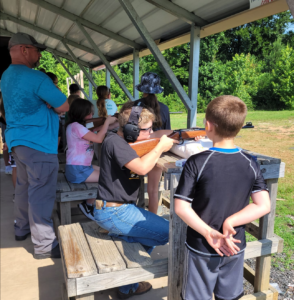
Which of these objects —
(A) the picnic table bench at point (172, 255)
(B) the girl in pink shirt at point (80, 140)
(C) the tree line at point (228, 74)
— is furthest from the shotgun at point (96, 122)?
(C) the tree line at point (228, 74)

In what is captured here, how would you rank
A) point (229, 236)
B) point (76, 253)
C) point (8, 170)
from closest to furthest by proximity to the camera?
point (229, 236)
point (76, 253)
point (8, 170)

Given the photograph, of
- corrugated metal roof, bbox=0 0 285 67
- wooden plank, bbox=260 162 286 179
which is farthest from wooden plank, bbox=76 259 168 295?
corrugated metal roof, bbox=0 0 285 67

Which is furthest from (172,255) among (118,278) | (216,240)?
(216,240)

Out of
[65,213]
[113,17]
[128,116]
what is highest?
[113,17]

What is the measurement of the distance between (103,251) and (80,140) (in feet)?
5.06

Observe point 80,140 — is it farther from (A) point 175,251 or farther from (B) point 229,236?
(B) point 229,236

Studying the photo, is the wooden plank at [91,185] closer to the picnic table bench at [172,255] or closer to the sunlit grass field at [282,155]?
the picnic table bench at [172,255]

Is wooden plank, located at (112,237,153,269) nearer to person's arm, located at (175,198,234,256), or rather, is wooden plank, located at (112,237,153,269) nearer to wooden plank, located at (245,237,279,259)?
person's arm, located at (175,198,234,256)

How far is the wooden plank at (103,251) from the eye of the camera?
180 cm

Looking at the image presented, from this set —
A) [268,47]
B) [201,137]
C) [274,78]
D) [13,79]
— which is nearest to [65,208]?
[13,79]

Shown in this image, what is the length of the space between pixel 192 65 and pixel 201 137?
7.57 feet

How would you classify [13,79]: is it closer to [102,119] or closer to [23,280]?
[102,119]

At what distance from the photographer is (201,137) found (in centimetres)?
226

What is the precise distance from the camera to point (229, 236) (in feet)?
4.56
